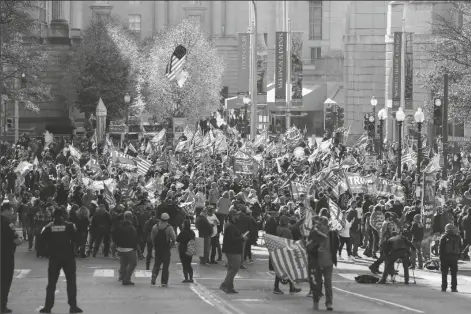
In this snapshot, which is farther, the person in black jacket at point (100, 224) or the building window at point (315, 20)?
the building window at point (315, 20)

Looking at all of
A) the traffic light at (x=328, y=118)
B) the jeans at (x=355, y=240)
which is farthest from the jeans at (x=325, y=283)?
the traffic light at (x=328, y=118)

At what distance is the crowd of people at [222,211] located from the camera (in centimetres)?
2414

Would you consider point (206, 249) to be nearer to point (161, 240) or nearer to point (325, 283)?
point (161, 240)

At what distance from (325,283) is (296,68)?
155 feet

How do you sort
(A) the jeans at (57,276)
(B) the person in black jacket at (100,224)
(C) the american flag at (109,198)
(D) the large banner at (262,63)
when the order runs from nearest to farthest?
1. (A) the jeans at (57,276)
2. (B) the person in black jacket at (100,224)
3. (C) the american flag at (109,198)
4. (D) the large banner at (262,63)

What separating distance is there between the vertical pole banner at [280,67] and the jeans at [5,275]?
152 feet

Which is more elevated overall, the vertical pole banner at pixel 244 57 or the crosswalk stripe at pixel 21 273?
the vertical pole banner at pixel 244 57

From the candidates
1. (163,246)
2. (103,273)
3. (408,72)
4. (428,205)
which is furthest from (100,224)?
(408,72)

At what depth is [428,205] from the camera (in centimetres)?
3092

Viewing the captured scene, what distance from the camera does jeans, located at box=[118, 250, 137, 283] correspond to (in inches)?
989

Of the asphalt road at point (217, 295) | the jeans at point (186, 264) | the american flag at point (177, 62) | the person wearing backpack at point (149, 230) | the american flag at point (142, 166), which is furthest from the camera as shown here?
the american flag at point (177, 62)

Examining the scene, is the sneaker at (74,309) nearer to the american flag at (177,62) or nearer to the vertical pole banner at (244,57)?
the american flag at (177,62)

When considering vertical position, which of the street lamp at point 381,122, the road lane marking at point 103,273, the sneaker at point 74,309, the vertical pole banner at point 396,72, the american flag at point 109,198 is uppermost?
the vertical pole banner at point 396,72

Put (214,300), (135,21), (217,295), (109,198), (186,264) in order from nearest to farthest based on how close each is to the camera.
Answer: (214,300)
(217,295)
(186,264)
(109,198)
(135,21)
